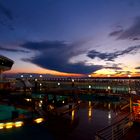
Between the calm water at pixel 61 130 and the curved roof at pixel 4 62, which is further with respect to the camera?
the curved roof at pixel 4 62

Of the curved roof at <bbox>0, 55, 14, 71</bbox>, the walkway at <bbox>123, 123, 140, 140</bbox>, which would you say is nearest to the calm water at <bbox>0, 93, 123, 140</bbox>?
the walkway at <bbox>123, 123, 140, 140</bbox>

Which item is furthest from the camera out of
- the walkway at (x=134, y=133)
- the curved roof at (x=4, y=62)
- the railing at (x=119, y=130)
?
the curved roof at (x=4, y=62)

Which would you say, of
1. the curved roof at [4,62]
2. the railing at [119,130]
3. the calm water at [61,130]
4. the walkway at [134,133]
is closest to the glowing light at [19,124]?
the calm water at [61,130]

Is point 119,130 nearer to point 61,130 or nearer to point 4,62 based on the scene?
point 61,130

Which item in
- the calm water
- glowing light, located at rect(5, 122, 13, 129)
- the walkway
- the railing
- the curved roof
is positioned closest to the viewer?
the walkway

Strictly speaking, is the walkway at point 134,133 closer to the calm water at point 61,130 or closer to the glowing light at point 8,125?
the calm water at point 61,130

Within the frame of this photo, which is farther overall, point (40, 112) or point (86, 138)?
point (40, 112)

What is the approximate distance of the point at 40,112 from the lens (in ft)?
59.3

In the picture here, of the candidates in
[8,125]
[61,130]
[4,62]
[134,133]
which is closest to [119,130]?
[134,133]

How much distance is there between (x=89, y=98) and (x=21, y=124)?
51.8 feet

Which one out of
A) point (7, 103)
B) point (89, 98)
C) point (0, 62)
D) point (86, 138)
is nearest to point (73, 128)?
point (86, 138)

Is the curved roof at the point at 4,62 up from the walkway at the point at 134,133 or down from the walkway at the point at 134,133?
up

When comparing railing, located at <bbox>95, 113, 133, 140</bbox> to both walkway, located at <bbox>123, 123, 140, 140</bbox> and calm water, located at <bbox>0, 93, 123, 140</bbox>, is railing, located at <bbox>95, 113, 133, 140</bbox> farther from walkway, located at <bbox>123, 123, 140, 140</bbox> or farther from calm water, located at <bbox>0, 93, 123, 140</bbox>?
calm water, located at <bbox>0, 93, 123, 140</bbox>

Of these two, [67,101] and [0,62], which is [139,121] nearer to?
[67,101]
